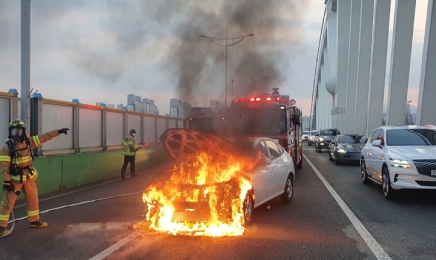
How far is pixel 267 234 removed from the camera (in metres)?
5.89

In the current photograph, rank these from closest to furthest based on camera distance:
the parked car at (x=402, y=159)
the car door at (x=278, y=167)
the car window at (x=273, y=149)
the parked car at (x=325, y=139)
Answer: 1. the car door at (x=278, y=167)
2. the car window at (x=273, y=149)
3. the parked car at (x=402, y=159)
4. the parked car at (x=325, y=139)

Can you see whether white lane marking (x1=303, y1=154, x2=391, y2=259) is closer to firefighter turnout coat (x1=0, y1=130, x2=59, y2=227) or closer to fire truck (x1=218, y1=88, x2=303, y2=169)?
fire truck (x1=218, y1=88, x2=303, y2=169)

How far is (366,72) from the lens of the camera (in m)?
40.0

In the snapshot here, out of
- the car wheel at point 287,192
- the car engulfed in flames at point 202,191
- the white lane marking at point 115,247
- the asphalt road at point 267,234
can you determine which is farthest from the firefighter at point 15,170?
the car wheel at point 287,192

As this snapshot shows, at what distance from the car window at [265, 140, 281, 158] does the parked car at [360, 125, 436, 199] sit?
2506 mm

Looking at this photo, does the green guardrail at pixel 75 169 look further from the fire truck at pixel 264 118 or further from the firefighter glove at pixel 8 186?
the firefighter glove at pixel 8 186

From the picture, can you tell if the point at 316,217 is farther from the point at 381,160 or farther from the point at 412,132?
the point at 412,132

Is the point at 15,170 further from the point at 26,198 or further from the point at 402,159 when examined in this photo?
the point at 402,159

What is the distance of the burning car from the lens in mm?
5746

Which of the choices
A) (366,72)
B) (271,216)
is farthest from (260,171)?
(366,72)

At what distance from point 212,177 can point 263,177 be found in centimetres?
120

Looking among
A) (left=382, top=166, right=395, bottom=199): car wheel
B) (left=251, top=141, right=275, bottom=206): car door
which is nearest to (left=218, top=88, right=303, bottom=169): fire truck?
(left=382, top=166, right=395, bottom=199): car wheel

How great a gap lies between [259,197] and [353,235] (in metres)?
1.65

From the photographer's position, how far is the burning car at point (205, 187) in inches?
226
